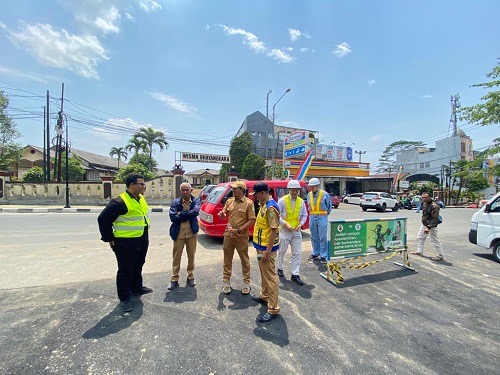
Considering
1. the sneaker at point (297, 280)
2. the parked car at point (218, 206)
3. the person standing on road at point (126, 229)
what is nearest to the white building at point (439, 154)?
the parked car at point (218, 206)

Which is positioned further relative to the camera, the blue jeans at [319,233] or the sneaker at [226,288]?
the blue jeans at [319,233]

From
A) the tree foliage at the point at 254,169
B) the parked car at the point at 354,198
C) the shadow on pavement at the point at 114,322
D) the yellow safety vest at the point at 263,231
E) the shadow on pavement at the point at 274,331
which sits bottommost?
the shadow on pavement at the point at 274,331

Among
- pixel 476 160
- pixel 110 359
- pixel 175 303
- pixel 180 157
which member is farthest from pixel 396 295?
pixel 180 157

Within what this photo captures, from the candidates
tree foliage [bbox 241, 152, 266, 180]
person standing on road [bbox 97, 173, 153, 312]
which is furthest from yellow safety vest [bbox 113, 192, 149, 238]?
tree foliage [bbox 241, 152, 266, 180]

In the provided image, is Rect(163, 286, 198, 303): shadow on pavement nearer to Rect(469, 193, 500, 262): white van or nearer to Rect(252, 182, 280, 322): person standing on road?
Rect(252, 182, 280, 322): person standing on road

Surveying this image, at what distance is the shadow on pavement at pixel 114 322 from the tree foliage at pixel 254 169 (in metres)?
28.6

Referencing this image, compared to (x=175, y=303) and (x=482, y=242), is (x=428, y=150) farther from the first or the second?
(x=175, y=303)

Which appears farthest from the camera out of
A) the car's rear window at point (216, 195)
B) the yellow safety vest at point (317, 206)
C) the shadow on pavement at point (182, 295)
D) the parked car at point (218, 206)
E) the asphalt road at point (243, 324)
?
the car's rear window at point (216, 195)

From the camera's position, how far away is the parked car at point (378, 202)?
20484mm

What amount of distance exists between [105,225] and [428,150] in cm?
6610

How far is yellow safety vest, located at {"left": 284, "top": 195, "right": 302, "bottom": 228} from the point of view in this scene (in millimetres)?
4023

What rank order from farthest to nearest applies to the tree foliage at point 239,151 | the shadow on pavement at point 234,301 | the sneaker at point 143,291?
the tree foliage at point 239,151 → the sneaker at point 143,291 → the shadow on pavement at point 234,301

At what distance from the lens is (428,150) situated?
5416 cm

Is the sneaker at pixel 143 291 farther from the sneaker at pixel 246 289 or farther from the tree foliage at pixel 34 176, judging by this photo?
the tree foliage at pixel 34 176
